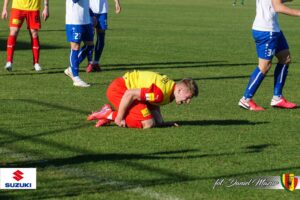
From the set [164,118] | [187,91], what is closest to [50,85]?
[164,118]

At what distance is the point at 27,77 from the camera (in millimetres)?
17594

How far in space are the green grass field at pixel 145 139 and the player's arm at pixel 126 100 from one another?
18cm

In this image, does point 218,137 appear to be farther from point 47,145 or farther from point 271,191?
point 271,191

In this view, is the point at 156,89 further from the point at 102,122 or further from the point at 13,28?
the point at 13,28

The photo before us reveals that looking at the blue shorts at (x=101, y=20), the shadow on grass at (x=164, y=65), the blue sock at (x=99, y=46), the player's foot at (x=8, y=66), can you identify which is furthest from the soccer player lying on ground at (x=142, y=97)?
the blue shorts at (x=101, y=20)

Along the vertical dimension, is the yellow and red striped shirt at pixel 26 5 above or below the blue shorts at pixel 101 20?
above

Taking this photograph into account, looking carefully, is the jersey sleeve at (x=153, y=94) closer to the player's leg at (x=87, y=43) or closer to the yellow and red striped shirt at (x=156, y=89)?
the yellow and red striped shirt at (x=156, y=89)

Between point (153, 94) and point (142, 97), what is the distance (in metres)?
0.16

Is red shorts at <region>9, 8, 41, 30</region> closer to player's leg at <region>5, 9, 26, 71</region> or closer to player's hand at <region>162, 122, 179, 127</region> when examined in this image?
player's leg at <region>5, 9, 26, 71</region>

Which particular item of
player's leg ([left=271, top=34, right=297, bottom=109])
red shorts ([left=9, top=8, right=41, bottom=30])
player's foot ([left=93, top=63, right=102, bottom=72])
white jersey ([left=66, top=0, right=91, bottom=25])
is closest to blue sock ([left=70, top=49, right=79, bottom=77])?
white jersey ([left=66, top=0, right=91, bottom=25])

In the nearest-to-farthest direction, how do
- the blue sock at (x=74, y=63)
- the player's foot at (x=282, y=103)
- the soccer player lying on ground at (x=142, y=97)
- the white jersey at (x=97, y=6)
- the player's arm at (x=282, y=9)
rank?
the soccer player lying on ground at (x=142, y=97) → the player's arm at (x=282, y=9) → the player's foot at (x=282, y=103) → the blue sock at (x=74, y=63) → the white jersey at (x=97, y=6)

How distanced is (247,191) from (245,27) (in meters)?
29.6

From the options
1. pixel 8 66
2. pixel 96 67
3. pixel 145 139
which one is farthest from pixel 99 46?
pixel 145 139

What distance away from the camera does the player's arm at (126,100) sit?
11.0 metres
